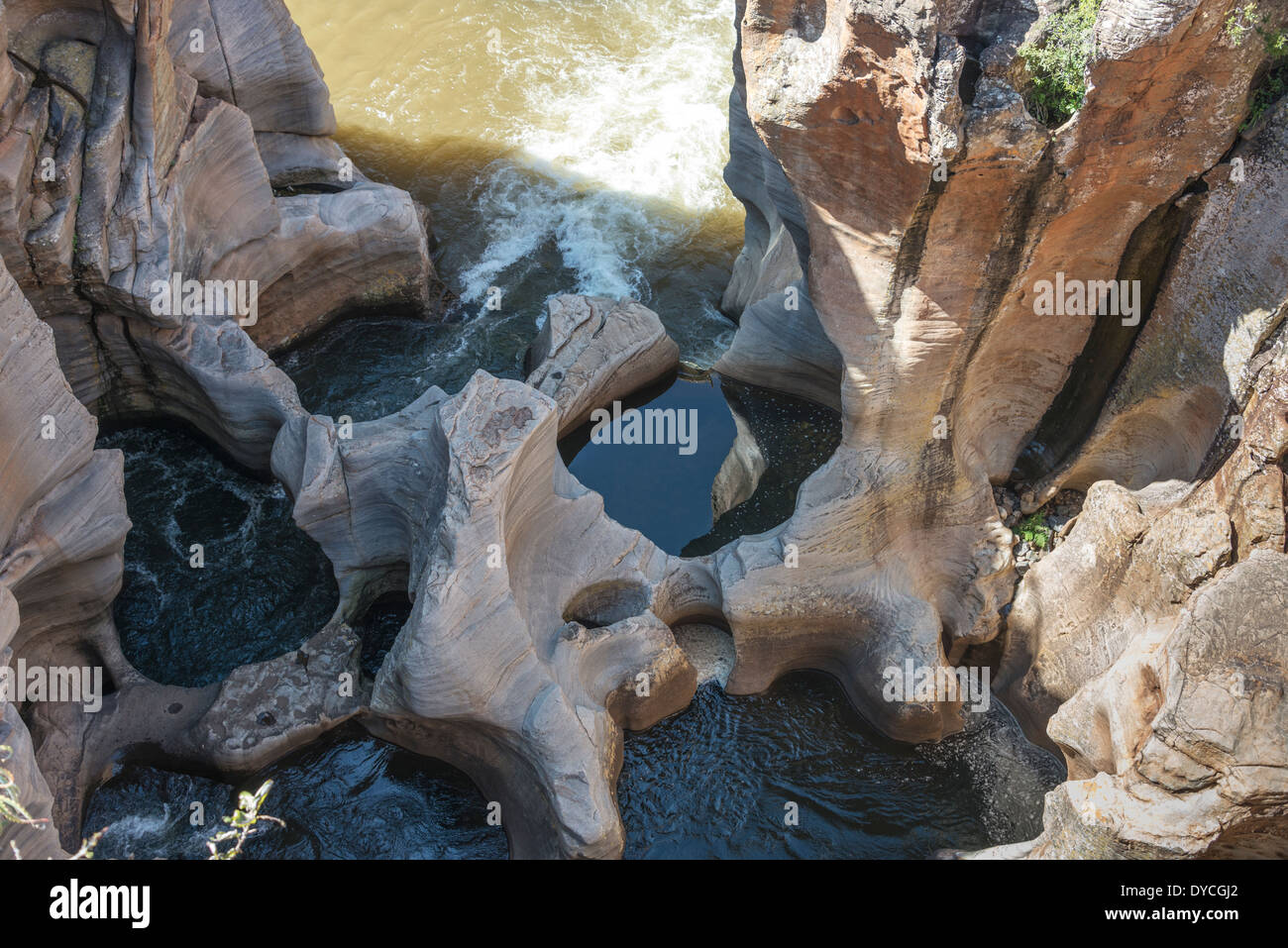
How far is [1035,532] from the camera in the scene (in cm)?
962

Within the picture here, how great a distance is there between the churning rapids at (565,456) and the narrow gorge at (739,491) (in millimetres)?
51

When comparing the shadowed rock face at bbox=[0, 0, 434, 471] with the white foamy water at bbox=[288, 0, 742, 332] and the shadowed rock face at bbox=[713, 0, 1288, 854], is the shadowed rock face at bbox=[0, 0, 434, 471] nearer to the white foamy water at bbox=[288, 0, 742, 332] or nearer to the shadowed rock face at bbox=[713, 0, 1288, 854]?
the white foamy water at bbox=[288, 0, 742, 332]

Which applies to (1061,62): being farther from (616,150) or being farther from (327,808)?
(616,150)

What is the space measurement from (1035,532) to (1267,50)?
3.96m

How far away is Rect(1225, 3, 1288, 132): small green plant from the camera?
23.9 ft

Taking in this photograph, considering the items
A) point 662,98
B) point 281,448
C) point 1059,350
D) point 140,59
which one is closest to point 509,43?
point 662,98

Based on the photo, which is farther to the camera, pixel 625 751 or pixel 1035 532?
pixel 1035 532

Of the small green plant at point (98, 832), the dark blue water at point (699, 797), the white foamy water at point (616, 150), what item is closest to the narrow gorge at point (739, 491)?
the dark blue water at point (699, 797)

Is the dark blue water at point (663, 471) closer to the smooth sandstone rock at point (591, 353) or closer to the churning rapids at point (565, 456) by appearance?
the churning rapids at point (565, 456)

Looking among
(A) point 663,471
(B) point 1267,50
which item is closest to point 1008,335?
(B) point 1267,50

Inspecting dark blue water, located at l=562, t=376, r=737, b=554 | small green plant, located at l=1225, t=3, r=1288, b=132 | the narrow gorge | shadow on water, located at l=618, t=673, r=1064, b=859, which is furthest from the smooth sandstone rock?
small green plant, located at l=1225, t=3, r=1288, b=132

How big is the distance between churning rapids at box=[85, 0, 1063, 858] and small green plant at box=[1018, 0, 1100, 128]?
3975 millimetres

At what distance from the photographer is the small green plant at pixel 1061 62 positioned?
A: 7453mm

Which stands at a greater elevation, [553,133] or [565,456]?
[553,133]
